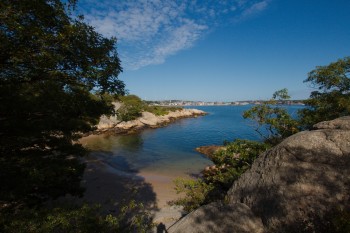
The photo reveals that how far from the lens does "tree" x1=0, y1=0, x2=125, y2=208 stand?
6238 millimetres

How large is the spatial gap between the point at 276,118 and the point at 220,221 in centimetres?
1097

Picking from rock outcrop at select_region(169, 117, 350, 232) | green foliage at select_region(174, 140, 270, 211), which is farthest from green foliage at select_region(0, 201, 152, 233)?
green foliage at select_region(174, 140, 270, 211)

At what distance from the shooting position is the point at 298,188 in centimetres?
734

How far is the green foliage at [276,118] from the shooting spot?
48.6 feet

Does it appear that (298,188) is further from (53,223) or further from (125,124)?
(125,124)

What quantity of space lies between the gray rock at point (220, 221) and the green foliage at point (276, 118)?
871 cm

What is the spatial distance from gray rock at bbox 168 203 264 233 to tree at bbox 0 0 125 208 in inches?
198

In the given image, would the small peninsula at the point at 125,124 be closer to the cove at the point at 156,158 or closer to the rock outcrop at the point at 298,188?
the cove at the point at 156,158

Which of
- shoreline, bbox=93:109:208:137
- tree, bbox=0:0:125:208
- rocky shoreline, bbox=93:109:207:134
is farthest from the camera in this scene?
rocky shoreline, bbox=93:109:207:134

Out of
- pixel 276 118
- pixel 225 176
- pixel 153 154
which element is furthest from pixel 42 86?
pixel 153 154

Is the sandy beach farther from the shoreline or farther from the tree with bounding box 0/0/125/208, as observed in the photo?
the shoreline

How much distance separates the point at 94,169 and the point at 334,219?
822 inches

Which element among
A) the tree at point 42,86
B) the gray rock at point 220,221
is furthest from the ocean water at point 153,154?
the tree at point 42,86

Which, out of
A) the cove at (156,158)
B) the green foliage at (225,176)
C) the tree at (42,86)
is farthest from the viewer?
the cove at (156,158)
